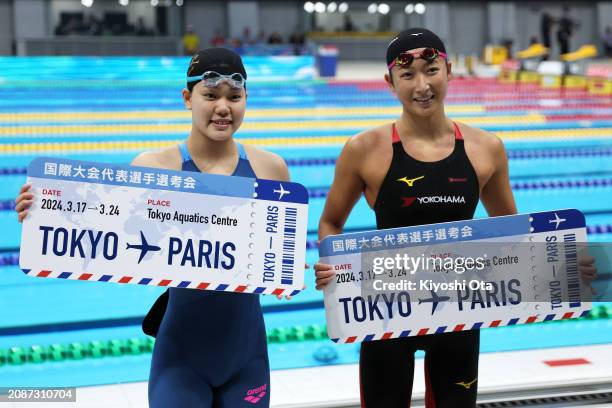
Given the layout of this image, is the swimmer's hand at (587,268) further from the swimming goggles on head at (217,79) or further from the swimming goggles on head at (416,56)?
the swimming goggles on head at (217,79)

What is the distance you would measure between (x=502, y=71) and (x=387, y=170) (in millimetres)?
18661

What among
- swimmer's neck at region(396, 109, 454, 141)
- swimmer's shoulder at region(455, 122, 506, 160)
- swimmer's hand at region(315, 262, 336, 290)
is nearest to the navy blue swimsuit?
swimmer's hand at region(315, 262, 336, 290)

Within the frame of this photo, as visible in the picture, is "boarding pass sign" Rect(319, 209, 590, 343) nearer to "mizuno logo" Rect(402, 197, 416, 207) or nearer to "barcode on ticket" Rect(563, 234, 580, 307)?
"barcode on ticket" Rect(563, 234, 580, 307)

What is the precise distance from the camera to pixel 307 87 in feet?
62.3

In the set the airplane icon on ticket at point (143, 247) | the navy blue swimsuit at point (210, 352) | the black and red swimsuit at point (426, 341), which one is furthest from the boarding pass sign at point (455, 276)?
the airplane icon on ticket at point (143, 247)

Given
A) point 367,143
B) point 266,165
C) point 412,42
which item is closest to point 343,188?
point 367,143

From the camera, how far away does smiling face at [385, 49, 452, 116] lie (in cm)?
252

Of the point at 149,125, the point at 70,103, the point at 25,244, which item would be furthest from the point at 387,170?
the point at 70,103

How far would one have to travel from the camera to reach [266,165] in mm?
2574

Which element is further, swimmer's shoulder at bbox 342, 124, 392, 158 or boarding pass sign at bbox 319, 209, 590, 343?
swimmer's shoulder at bbox 342, 124, 392, 158

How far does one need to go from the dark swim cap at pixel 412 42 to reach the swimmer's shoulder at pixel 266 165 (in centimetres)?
48

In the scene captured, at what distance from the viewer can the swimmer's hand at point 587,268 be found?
2477 millimetres

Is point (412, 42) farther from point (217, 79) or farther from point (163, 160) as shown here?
point (163, 160)

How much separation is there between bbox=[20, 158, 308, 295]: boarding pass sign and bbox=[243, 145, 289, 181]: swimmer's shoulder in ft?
0.63
